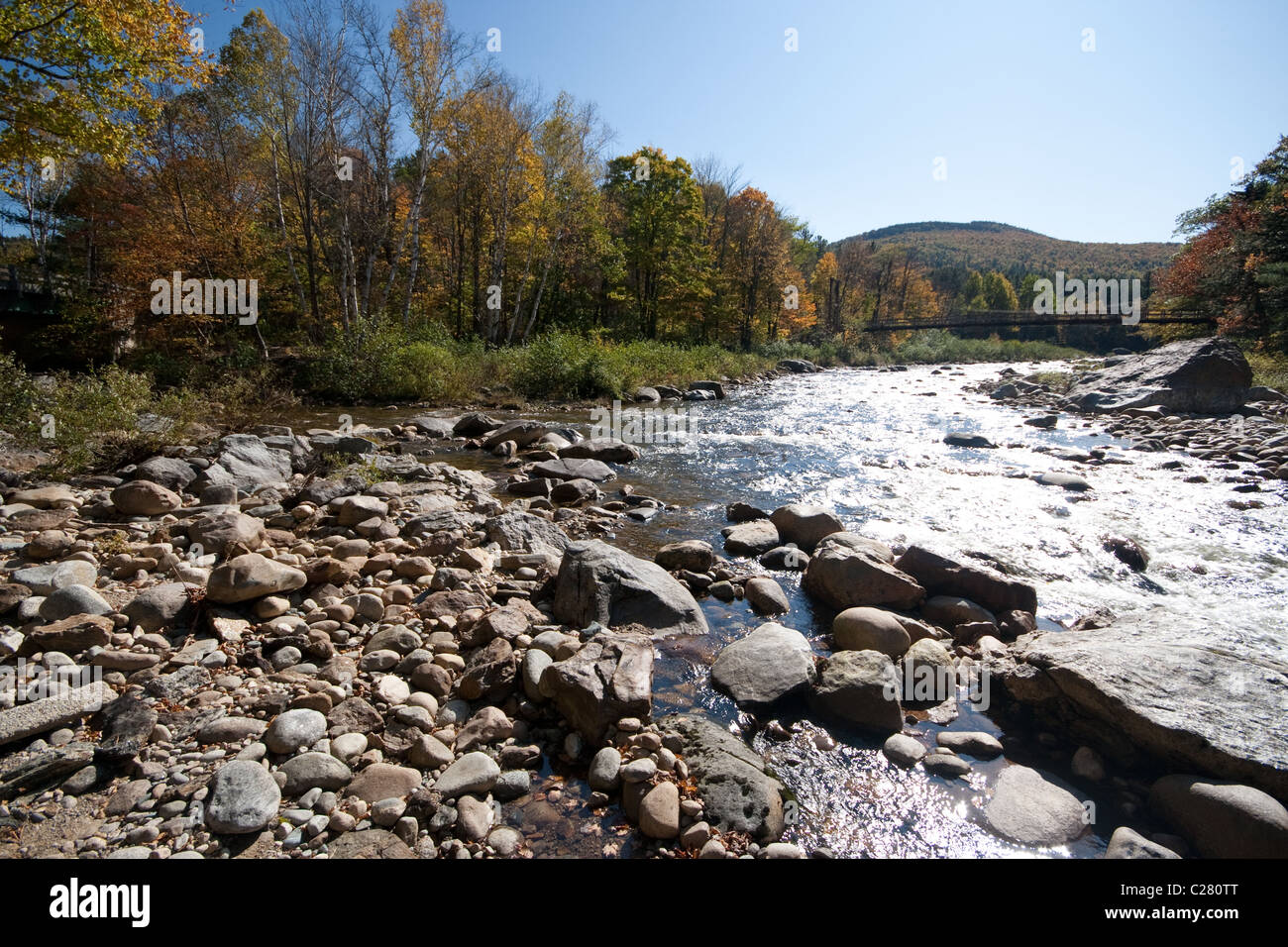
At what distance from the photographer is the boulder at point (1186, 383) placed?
51.0ft

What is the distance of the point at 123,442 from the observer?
22.0 feet

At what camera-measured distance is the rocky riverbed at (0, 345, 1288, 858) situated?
2.42m

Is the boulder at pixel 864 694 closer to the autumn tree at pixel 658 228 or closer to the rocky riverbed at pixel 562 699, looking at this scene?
the rocky riverbed at pixel 562 699

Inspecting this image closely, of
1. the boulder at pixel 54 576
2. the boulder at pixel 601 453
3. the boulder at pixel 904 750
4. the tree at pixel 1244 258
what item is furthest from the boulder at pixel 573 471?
the tree at pixel 1244 258

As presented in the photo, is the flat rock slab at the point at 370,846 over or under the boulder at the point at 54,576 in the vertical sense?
under

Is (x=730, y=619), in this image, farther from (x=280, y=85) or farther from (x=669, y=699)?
(x=280, y=85)

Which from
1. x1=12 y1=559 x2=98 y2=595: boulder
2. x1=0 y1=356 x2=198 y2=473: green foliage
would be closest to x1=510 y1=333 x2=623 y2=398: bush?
x1=0 y1=356 x2=198 y2=473: green foliage

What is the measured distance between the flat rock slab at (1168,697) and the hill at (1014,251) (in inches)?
3794

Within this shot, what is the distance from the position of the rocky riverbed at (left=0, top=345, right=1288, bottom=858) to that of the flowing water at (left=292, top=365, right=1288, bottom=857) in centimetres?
3

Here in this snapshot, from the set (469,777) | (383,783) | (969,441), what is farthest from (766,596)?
(969,441)

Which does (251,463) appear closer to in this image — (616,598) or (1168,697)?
(616,598)

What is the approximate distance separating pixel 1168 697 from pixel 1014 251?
6707 inches

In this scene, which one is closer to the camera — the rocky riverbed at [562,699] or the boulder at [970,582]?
the rocky riverbed at [562,699]
